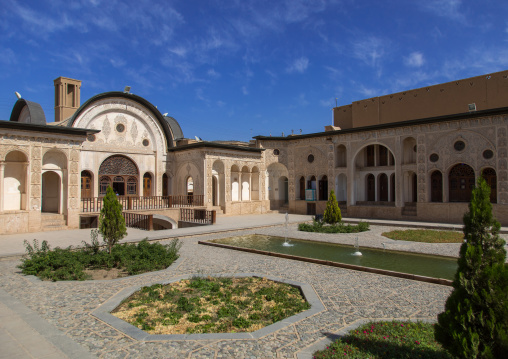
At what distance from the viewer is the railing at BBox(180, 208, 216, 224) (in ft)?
62.2

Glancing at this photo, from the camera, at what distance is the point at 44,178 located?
65.0 feet

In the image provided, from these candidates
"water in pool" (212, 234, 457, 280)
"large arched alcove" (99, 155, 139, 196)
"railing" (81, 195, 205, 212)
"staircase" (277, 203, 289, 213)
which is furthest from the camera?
"staircase" (277, 203, 289, 213)

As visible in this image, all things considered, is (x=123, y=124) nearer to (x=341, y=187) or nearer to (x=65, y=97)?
(x=65, y=97)

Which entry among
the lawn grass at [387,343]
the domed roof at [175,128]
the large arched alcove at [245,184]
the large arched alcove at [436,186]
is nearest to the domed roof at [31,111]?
the domed roof at [175,128]

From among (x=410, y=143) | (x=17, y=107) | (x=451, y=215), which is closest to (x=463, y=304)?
(x=451, y=215)

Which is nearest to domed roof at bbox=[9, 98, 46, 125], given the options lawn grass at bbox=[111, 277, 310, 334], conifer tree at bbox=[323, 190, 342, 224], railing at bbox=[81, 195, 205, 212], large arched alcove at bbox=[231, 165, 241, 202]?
railing at bbox=[81, 195, 205, 212]

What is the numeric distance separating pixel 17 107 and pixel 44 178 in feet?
23.8

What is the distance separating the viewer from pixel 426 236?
46.8 feet

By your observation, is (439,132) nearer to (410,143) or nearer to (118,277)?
(410,143)

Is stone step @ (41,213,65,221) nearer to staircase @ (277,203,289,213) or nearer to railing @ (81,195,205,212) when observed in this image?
railing @ (81,195,205,212)

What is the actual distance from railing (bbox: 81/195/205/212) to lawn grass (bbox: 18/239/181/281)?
9581mm

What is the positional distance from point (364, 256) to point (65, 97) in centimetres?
2390

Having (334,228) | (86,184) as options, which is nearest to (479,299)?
(334,228)

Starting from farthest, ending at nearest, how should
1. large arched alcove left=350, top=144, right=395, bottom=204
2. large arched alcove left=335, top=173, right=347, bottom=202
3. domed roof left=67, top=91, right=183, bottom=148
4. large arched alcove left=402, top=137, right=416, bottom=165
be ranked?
large arched alcove left=335, top=173, right=347, bottom=202 < large arched alcove left=350, top=144, right=395, bottom=204 < large arched alcove left=402, top=137, right=416, bottom=165 < domed roof left=67, top=91, right=183, bottom=148
